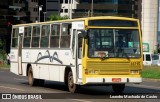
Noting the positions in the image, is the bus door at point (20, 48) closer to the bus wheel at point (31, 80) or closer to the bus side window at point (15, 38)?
the bus side window at point (15, 38)

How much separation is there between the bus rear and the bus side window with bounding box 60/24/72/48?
5.96ft

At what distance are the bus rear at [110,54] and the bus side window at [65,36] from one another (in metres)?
1.82

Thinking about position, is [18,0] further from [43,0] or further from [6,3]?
[43,0]

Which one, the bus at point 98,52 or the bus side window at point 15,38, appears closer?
the bus at point 98,52

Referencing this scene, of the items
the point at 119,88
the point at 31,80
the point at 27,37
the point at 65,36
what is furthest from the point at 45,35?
the point at 119,88

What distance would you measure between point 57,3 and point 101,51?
464 feet

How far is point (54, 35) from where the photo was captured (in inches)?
1003

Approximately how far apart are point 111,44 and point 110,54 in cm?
36

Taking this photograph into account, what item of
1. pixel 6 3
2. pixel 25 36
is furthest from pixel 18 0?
pixel 25 36

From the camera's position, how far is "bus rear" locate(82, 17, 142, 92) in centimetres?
2202

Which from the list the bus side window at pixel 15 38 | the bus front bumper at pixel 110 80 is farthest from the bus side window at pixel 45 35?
the bus front bumper at pixel 110 80

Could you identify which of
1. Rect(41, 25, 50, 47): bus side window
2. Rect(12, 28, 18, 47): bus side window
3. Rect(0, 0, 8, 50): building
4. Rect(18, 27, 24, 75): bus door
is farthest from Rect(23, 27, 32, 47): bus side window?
Rect(0, 0, 8, 50): building

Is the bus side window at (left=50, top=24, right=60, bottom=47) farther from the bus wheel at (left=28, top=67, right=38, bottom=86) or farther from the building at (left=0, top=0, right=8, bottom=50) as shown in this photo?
Result: the building at (left=0, top=0, right=8, bottom=50)

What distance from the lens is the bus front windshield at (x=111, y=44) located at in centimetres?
2208
